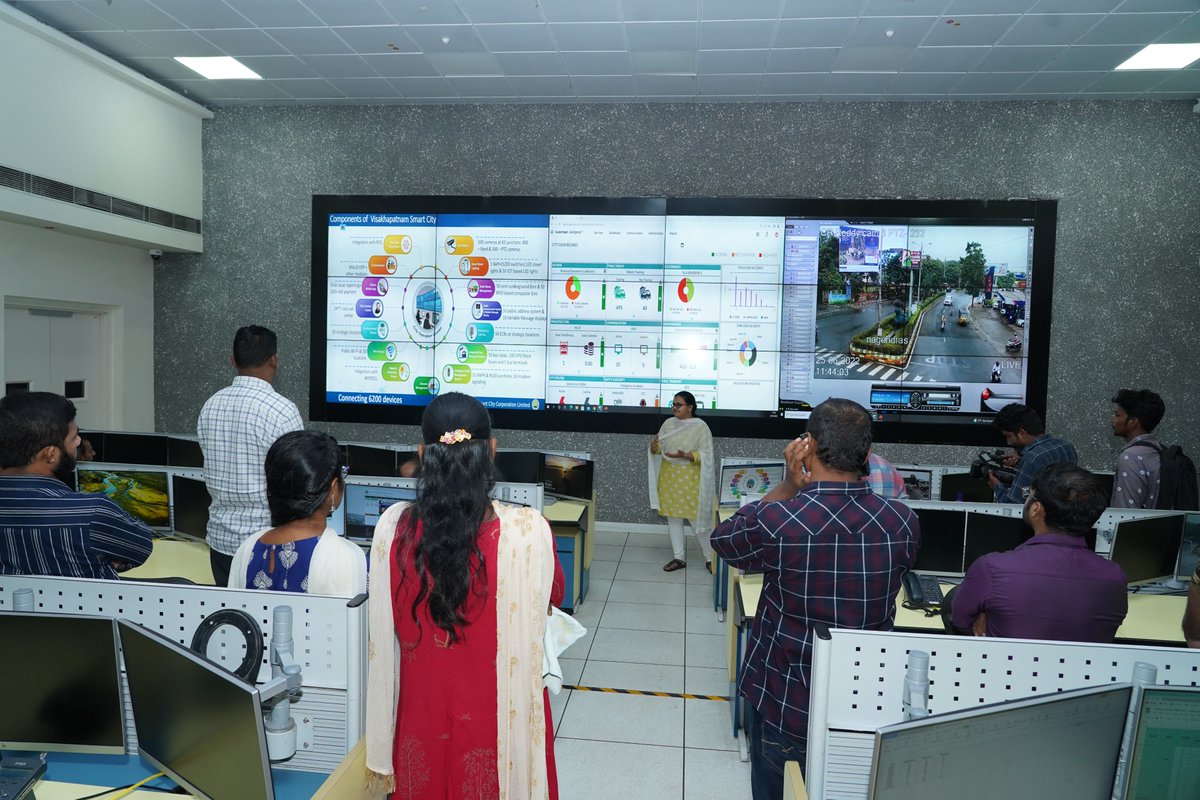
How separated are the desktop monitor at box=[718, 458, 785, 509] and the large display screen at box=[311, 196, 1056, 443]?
1.97 metres

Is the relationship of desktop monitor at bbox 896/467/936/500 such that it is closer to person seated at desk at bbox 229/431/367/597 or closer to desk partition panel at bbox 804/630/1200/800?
desk partition panel at bbox 804/630/1200/800

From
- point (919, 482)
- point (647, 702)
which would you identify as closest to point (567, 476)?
point (647, 702)

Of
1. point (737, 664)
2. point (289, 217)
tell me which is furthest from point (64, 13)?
point (737, 664)

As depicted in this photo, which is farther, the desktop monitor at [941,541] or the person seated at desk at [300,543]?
the desktop monitor at [941,541]

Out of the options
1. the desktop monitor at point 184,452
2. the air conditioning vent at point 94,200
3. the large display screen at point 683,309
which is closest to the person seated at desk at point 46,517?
the desktop monitor at point 184,452

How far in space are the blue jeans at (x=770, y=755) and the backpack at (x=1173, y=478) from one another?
10.4ft

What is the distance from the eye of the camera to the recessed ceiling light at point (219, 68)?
19.0 feet

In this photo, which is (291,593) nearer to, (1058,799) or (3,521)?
(3,521)

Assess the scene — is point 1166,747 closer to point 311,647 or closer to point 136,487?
point 311,647

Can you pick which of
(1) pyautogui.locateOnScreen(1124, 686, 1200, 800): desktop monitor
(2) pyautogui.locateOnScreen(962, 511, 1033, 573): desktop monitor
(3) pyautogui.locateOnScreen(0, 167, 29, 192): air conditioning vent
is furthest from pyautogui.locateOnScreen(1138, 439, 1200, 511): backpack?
(3) pyautogui.locateOnScreen(0, 167, 29, 192): air conditioning vent

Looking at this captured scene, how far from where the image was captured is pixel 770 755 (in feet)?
5.88

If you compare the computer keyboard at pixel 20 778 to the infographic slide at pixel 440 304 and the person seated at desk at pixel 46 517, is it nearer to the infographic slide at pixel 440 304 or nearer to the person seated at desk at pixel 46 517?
the person seated at desk at pixel 46 517

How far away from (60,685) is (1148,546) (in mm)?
3929

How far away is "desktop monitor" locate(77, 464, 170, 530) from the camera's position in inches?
147
